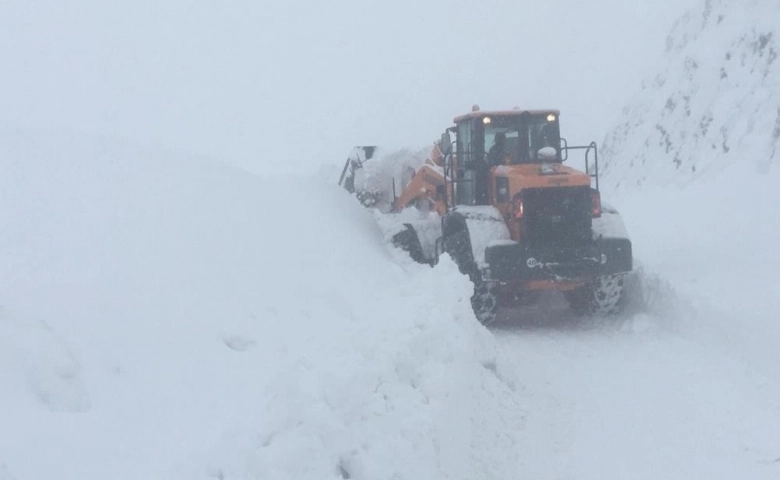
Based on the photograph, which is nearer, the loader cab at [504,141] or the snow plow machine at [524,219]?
the snow plow machine at [524,219]

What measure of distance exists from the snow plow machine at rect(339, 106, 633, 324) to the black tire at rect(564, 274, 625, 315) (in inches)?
0.5

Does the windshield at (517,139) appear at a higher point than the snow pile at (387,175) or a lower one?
higher

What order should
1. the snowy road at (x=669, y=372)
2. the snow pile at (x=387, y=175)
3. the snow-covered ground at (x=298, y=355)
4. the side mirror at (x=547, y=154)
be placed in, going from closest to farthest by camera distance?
the snow-covered ground at (x=298, y=355) → the snowy road at (x=669, y=372) → the side mirror at (x=547, y=154) → the snow pile at (x=387, y=175)

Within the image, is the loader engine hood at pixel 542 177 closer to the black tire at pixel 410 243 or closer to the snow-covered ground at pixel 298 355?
the snow-covered ground at pixel 298 355

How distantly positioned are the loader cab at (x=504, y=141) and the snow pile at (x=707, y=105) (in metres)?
6.42

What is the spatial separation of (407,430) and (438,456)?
0.87 feet

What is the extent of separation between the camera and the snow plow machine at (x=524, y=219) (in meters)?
10.8

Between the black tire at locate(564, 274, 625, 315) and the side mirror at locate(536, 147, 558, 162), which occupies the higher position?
the side mirror at locate(536, 147, 558, 162)

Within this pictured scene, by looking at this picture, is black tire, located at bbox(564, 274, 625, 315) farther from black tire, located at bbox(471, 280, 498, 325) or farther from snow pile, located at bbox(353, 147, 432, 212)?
snow pile, located at bbox(353, 147, 432, 212)

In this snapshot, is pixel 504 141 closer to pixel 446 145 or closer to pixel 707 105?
pixel 446 145

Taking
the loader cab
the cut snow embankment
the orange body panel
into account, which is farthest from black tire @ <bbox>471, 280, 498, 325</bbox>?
the loader cab

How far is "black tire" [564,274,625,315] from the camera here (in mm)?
11023

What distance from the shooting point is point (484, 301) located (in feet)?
36.5

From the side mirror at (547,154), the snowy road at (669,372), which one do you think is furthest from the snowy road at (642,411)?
the side mirror at (547,154)
